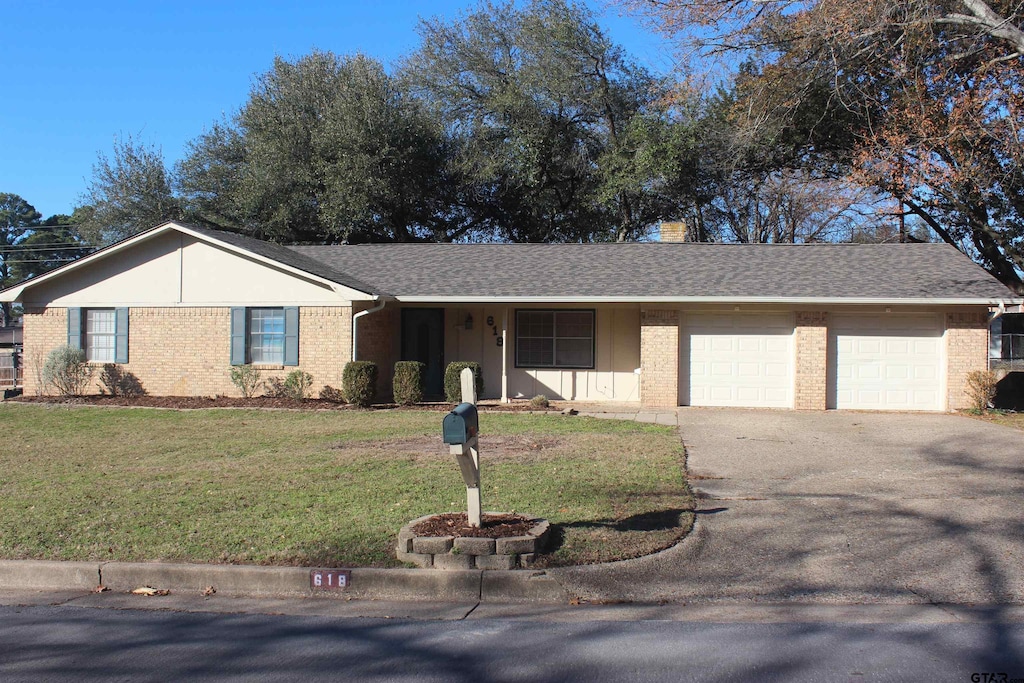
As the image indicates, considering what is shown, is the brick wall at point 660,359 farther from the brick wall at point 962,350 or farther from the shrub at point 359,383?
the shrub at point 359,383

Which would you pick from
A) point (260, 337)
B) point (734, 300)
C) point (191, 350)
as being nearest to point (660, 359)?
point (734, 300)

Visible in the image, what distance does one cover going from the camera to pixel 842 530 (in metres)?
7.30

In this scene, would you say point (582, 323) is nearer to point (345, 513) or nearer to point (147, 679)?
point (345, 513)

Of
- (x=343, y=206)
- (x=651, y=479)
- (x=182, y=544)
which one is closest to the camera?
(x=182, y=544)

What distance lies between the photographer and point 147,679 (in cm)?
456

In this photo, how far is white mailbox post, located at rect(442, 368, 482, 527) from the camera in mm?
6141

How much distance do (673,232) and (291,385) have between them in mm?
10977

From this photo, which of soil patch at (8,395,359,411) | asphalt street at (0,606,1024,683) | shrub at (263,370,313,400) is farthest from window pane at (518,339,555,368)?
asphalt street at (0,606,1024,683)

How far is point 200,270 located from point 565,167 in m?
Result: 16.5

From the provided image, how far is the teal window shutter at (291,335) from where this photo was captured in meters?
17.9

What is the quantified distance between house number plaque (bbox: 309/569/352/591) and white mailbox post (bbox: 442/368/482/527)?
1069 millimetres

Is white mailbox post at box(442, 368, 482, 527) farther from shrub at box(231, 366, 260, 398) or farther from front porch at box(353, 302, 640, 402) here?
shrub at box(231, 366, 260, 398)

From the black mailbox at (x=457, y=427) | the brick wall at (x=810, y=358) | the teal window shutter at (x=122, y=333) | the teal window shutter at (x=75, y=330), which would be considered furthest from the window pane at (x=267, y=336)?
the black mailbox at (x=457, y=427)

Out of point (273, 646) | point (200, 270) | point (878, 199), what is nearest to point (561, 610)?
point (273, 646)
